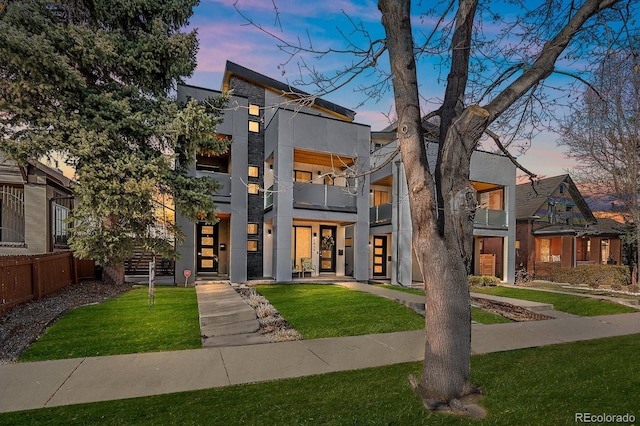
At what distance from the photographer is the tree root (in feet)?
11.9

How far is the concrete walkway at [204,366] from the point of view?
4379 millimetres

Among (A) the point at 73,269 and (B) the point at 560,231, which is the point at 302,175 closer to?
(A) the point at 73,269

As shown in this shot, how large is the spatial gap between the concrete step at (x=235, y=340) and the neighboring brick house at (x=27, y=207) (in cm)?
1031

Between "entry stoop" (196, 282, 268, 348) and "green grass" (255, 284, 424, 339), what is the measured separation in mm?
936

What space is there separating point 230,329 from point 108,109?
24.5ft

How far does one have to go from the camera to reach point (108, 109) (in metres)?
10.2

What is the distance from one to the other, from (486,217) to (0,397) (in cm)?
1906

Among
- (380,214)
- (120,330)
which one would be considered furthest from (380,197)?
(120,330)

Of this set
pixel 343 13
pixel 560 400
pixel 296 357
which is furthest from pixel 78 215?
pixel 560 400

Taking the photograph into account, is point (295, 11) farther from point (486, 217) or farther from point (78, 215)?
point (486, 217)

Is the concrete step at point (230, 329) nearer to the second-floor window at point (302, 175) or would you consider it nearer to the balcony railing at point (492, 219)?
the second-floor window at point (302, 175)

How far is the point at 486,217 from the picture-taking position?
1834 cm

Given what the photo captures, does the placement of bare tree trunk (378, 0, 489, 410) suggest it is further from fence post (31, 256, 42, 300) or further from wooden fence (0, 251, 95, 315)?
fence post (31, 256, 42, 300)

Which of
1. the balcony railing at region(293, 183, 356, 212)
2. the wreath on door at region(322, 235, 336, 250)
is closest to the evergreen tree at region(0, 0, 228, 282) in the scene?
the balcony railing at region(293, 183, 356, 212)
